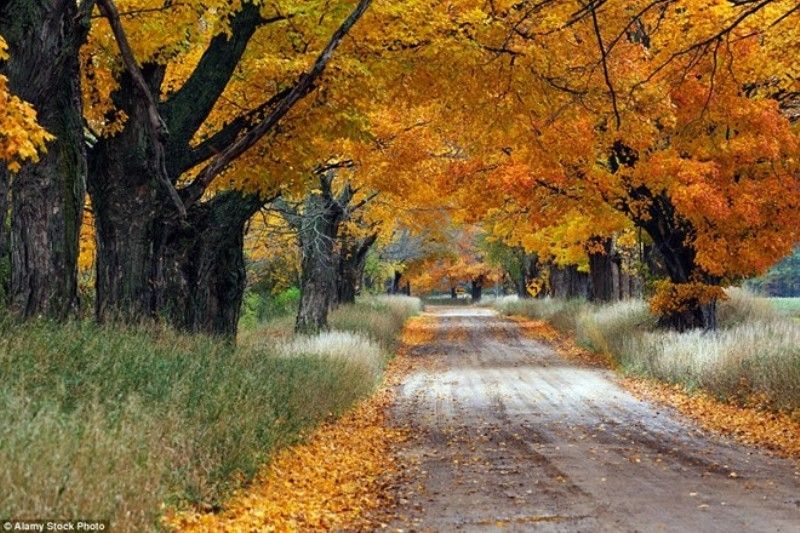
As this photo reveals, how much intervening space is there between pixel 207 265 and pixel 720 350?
9896 mm

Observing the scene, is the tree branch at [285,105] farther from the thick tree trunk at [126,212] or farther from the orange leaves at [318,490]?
the orange leaves at [318,490]

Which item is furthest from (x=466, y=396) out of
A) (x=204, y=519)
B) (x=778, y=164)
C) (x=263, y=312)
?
(x=263, y=312)

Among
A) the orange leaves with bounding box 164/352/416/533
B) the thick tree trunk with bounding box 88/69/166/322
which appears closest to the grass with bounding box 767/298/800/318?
the orange leaves with bounding box 164/352/416/533

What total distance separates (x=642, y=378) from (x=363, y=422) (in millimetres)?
8349

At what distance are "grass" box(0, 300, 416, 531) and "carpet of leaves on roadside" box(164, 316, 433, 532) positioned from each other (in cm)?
21

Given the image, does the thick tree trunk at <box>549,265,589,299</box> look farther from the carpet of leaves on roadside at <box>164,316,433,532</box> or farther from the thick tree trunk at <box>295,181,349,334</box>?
the carpet of leaves on roadside at <box>164,316,433,532</box>

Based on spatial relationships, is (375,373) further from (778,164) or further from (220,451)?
(220,451)

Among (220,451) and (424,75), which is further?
(424,75)

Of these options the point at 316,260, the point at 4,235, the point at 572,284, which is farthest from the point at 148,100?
the point at 572,284

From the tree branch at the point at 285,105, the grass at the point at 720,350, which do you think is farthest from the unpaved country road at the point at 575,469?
the tree branch at the point at 285,105

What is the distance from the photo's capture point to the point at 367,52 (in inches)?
533

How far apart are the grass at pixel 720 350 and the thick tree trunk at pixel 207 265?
8.83 m

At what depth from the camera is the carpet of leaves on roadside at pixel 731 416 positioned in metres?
11.9

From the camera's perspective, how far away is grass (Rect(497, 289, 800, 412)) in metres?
14.8
